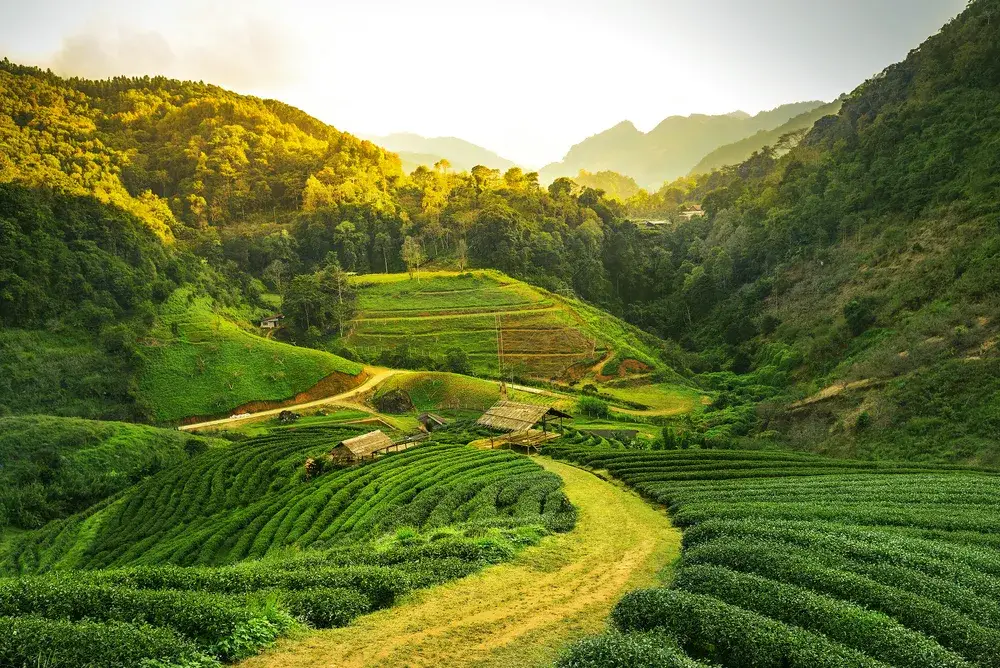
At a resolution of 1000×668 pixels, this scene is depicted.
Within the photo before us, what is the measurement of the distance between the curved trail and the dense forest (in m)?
31.2

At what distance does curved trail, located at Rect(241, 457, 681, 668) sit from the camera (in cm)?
1084

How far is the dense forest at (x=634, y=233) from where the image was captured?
2096 inches

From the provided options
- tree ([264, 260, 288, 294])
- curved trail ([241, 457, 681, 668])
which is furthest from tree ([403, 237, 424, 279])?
curved trail ([241, 457, 681, 668])

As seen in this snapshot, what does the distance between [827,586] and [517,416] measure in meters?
33.6

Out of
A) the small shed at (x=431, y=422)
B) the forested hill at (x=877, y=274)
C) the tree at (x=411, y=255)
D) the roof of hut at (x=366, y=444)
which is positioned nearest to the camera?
the roof of hut at (x=366, y=444)

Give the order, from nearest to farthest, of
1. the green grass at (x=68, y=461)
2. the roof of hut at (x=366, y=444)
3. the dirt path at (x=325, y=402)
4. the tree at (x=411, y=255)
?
the roof of hut at (x=366, y=444), the green grass at (x=68, y=461), the dirt path at (x=325, y=402), the tree at (x=411, y=255)

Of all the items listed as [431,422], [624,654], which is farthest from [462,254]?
[624,654]

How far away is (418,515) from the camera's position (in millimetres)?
25484

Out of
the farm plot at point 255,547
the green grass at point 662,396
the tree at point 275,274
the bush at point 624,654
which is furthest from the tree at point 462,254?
the bush at point 624,654

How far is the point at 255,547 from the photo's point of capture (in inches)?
1099

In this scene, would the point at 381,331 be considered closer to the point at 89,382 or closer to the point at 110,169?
the point at 89,382

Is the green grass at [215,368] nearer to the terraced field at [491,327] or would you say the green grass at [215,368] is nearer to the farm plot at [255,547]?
the terraced field at [491,327]

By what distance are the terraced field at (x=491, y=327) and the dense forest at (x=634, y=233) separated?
27.9ft

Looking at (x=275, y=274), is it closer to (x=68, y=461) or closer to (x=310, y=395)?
(x=310, y=395)
